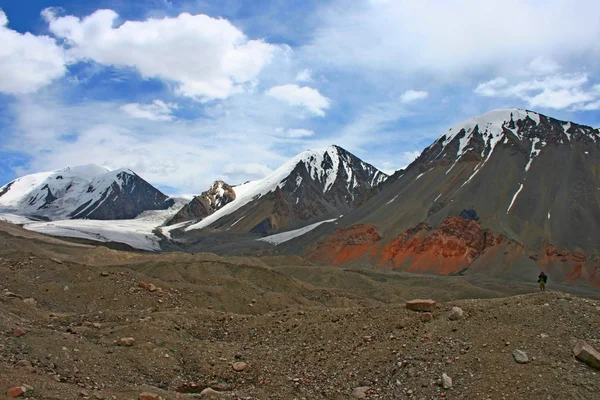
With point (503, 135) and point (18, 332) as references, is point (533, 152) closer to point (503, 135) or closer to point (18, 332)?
point (503, 135)

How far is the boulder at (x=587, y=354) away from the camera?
1073cm

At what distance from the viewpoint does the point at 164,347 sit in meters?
13.7

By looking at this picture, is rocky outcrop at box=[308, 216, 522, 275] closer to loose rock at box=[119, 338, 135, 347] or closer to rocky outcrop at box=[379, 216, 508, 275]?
rocky outcrop at box=[379, 216, 508, 275]

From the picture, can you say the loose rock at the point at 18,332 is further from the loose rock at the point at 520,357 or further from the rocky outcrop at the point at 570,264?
the rocky outcrop at the point at 570,264

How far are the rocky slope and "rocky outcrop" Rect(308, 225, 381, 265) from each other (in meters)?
0.26

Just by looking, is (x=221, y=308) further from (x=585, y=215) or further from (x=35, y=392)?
(x=585, y=215)

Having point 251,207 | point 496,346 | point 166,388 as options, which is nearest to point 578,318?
point 496,346

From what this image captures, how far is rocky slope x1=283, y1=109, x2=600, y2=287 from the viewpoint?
8156 centimetres

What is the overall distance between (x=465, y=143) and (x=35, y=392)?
403 feet

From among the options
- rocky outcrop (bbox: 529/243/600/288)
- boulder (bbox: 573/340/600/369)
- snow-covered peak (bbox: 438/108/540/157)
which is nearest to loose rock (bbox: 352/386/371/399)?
boulder (bbox: 573/340/600/369)

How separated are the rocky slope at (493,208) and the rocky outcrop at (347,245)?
26 centimetres

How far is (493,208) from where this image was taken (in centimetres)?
9500

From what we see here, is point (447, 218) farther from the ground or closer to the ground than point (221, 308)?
farther from the ground

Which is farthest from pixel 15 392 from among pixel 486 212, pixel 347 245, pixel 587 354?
pixel 486 212
